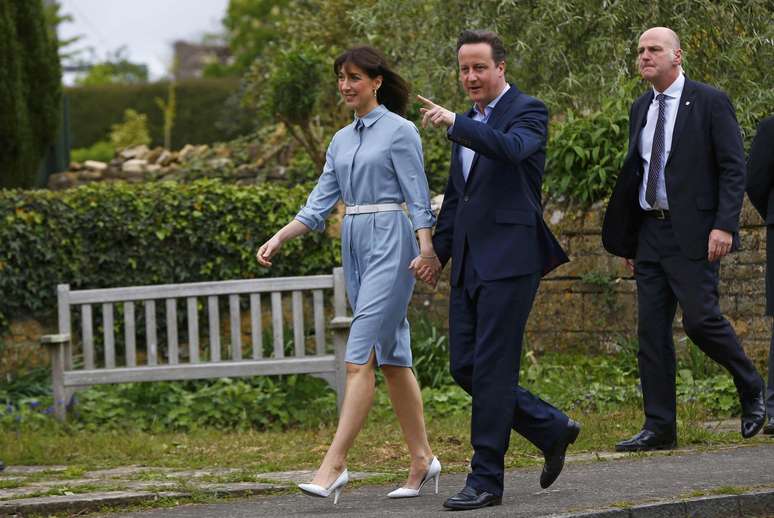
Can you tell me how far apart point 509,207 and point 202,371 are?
4.25m

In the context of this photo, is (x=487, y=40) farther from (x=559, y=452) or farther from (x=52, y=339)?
(x=52, y=339)

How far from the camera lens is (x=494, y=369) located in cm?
493

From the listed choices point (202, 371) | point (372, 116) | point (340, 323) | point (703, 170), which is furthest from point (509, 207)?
point (202, 371)

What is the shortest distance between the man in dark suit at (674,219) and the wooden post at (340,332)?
253cm

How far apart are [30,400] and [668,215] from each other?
515cm

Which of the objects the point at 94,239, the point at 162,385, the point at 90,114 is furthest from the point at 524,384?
the point at 90,114

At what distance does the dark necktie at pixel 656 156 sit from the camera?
6164 millimetres

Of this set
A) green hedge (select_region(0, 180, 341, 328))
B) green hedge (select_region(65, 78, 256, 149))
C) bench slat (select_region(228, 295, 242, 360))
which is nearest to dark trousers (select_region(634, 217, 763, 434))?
bench slat (select_region(228, 295, 242, 360))

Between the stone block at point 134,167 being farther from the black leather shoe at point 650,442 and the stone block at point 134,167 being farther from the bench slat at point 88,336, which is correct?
the black leather shoe at point 650,442

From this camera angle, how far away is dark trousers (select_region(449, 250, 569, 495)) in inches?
192

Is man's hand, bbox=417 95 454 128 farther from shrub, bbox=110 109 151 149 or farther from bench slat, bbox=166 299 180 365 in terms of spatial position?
shrub, bbox=110 109 151 149

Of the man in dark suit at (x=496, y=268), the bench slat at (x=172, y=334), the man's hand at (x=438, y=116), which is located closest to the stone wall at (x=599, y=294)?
the bench slat at (x=172, y=334)

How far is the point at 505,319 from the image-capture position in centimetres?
494

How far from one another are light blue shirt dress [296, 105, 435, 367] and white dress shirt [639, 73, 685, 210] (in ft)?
4.55
